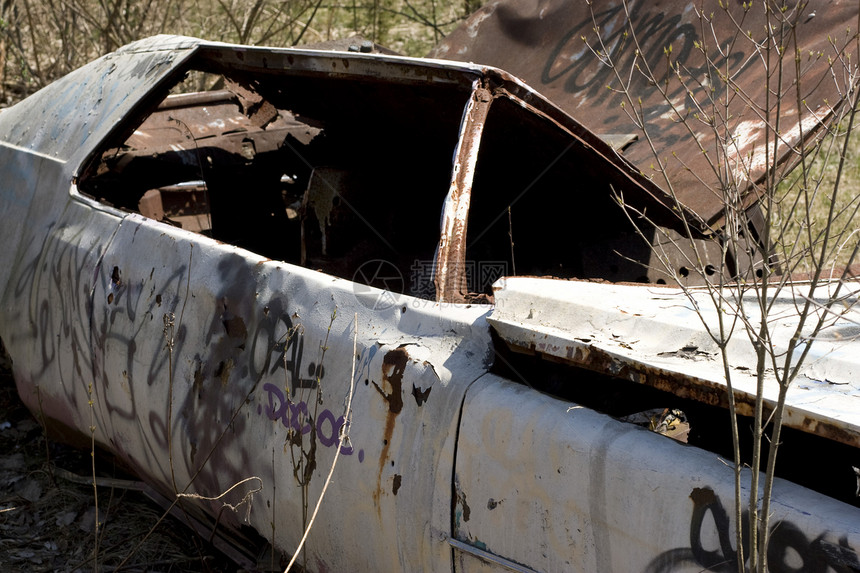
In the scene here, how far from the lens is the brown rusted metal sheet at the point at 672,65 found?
337cm

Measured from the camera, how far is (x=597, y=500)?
153cm

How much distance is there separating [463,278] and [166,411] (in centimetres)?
104

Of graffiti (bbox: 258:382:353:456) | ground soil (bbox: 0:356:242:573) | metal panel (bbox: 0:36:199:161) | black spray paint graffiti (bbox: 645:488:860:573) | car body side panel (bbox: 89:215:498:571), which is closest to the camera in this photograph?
black spray paint graffiti (bbox: 645:488:860:573)

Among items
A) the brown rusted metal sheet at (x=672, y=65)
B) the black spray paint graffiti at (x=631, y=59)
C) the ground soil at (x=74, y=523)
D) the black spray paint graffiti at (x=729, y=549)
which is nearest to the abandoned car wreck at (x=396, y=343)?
the black spray paint graffiti at (x=729, y=549)

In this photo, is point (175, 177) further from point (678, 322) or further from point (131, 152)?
point (678, 322)

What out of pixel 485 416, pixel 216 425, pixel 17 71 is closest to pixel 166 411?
pixel 216 425

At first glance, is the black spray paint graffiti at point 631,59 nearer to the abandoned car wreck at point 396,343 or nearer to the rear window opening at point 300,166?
the abandoned car wreck at point 396,343

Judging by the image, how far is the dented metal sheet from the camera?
1418 mm

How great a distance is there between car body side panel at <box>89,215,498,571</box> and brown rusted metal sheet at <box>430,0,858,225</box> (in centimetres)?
158

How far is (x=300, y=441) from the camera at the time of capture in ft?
6.72

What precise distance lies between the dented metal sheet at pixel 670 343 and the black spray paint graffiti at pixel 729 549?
0.54ft

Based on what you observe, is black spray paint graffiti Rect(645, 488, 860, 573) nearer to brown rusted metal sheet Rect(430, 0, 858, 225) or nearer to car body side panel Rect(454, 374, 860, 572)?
car body side panel Rect(454, 374, 860, 572)

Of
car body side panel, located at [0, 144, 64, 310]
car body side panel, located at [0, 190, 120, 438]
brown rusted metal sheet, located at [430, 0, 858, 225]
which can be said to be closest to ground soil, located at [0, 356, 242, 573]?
car body side panel, located at [0, 190, 120, 438]

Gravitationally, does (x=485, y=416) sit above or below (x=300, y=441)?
above
